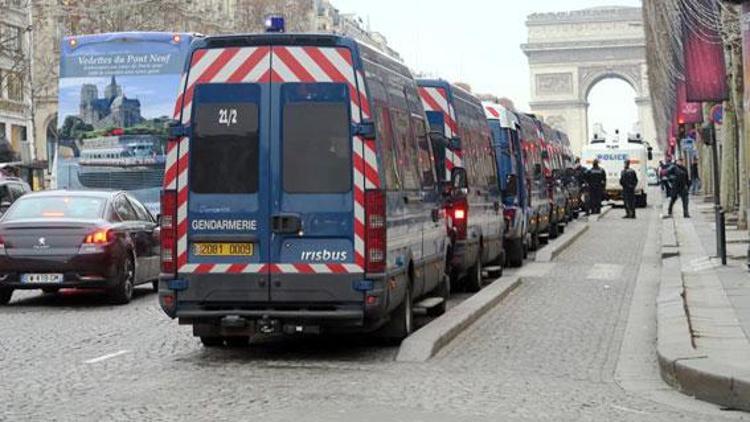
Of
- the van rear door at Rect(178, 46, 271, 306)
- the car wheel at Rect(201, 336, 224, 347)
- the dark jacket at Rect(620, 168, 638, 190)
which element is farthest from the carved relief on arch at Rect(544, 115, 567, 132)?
the van rear door at Rect(178, 46, 271, 306)

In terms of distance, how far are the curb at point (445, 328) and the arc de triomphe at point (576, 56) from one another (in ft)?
398

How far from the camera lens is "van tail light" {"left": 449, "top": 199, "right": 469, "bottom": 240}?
17.9 metres

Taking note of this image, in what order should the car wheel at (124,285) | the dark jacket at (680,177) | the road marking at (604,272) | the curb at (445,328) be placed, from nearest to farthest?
the curb at (445,328) < the car wheel at (124,285) < the road marking at (604,272) < the dark jacket at (680,177)

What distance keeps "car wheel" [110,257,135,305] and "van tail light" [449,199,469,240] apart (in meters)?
4.12

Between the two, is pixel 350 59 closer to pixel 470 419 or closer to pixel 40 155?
pixel 470 419

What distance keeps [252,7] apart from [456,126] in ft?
210

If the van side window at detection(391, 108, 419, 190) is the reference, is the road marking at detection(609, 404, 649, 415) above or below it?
below

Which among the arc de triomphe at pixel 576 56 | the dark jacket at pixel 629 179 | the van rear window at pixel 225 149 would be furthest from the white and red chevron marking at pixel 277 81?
the arc de triomphe at pixel 576 56

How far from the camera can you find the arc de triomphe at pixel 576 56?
13912cm

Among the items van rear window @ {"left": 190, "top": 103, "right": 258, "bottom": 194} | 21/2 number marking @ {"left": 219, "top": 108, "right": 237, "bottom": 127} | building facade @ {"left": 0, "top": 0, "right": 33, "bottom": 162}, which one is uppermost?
building facade @ {"left": 0, "top": 0, "right": 33, "bottom": 162}

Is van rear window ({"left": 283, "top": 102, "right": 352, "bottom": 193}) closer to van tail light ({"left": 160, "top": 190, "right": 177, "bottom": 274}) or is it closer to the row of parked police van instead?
the row of parked police van

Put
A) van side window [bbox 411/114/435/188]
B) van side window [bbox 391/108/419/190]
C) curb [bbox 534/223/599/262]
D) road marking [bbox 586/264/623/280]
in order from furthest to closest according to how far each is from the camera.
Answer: curb [bbox 534/223/599/262]
road marking [bbox 586/264/623/280]
van side window [bbox 411/114/435/188]
van side window [bbox 391/108/419/190]

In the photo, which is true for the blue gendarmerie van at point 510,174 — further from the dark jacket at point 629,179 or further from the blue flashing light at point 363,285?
the dark jacket at point 629,179

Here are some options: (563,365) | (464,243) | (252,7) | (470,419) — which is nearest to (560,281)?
(464,243)
